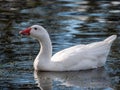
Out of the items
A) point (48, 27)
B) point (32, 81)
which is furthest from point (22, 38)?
point (32, 81)

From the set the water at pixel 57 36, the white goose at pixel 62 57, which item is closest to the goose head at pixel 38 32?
the white goose at pixel 62 57

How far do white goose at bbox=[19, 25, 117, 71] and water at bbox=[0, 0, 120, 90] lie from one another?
0.68 feet

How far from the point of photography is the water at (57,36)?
14.9m

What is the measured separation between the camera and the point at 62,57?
642 inches

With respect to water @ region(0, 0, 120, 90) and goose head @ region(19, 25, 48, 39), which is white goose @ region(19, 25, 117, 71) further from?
water @ region(0, 0, 120, 90)

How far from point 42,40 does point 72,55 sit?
0.85 m

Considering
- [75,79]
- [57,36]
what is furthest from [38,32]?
[57,36]

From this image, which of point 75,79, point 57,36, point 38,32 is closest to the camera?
point 75,79

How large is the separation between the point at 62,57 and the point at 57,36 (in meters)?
2.96

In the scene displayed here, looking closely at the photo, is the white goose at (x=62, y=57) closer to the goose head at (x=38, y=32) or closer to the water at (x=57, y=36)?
the goose head at (x=38, y=32)

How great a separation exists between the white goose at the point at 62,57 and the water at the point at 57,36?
207 mm

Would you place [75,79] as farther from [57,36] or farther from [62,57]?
[57,36]

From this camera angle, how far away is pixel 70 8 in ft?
79.6

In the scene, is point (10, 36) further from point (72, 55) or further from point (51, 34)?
point (72, 55)
